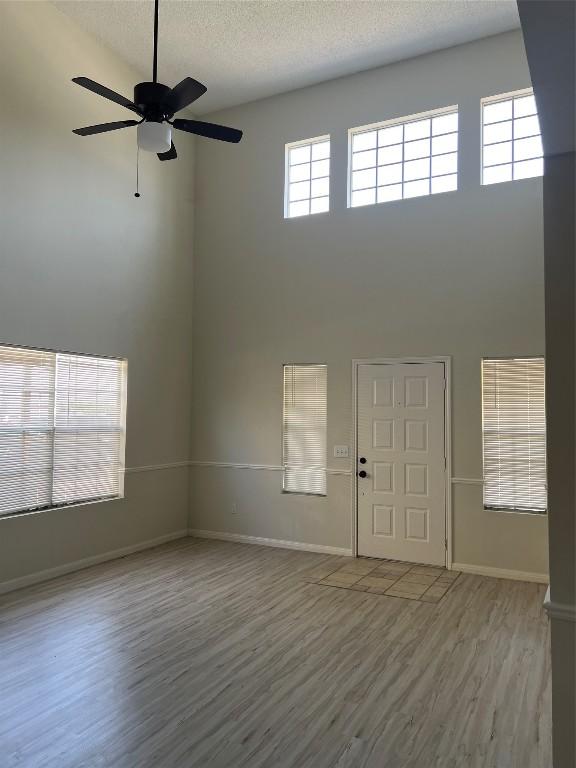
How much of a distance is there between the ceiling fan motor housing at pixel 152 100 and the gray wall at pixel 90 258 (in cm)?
170

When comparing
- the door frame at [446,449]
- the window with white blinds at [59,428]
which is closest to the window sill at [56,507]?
the window with white blinds at [59,428]

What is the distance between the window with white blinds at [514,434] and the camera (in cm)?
553

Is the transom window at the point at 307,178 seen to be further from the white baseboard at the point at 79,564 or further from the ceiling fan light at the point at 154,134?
the white baseboard at the point at 79,564

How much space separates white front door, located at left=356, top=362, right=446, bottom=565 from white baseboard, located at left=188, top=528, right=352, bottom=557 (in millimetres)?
287

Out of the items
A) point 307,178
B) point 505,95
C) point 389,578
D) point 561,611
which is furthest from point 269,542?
point 505,95

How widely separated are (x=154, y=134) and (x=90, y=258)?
2186mm

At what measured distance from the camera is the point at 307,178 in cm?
693

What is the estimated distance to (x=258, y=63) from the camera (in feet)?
20.8

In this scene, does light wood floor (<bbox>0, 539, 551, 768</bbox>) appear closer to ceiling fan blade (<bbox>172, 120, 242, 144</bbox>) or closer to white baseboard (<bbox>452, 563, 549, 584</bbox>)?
white baseboard (<bbox>452, 563, 549, 584</bbox>)

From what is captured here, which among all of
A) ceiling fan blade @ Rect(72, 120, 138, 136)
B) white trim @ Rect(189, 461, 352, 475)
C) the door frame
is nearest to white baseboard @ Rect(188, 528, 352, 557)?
the door frame

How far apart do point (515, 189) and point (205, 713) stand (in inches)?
201

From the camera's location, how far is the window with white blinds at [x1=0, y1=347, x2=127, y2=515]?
5.02 m

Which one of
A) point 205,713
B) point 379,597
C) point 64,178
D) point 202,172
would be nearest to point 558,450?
point 205,713

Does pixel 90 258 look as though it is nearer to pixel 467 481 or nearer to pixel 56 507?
pixel 56 507
